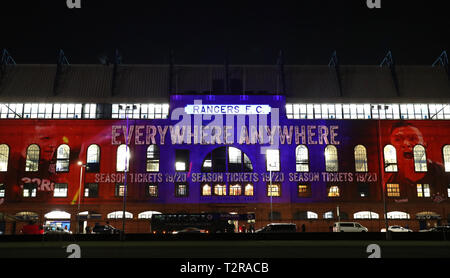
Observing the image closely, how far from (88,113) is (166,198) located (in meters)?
18.4

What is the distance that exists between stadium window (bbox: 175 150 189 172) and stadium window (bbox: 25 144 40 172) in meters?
21.1

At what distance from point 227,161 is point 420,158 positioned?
29985mm

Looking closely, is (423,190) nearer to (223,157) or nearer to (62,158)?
(223,157)

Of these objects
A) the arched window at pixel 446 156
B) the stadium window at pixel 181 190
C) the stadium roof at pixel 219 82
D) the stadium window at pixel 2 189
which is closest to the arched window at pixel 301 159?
the stadium roof at pixel 219 82

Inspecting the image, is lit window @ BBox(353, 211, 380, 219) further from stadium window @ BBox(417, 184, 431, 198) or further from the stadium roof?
the stadium roof

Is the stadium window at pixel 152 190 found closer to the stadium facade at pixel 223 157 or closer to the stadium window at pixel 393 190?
the stadium facade at pixel 223 157

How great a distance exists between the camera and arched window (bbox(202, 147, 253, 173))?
6706 centimetres

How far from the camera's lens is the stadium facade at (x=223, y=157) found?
6531cm

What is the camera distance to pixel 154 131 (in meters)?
67.6

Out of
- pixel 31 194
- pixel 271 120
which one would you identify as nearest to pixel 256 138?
pixel 271 120

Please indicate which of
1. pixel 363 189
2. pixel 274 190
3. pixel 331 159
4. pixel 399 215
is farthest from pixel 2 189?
pixel 399 215

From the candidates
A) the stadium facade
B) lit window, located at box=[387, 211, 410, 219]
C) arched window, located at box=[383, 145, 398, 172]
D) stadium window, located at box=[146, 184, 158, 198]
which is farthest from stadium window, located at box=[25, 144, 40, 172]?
lit window, located at box=[387, 211, 410, 219]

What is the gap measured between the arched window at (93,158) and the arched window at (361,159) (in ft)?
130

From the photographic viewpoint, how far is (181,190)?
217ft
